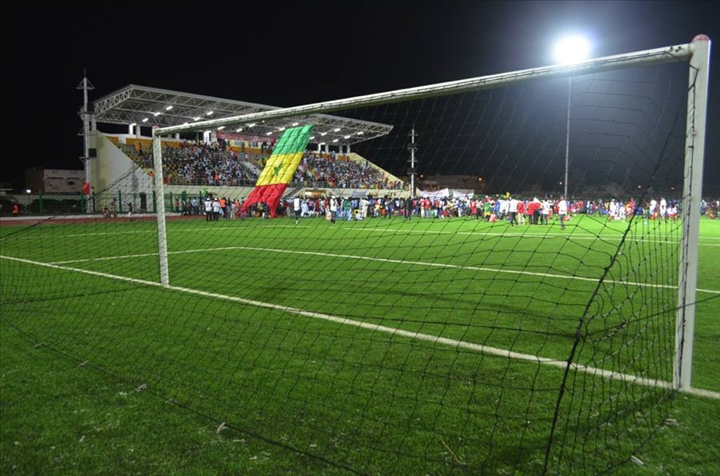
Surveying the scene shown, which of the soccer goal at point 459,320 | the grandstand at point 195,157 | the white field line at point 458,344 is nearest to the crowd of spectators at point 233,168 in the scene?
the grandstand at point 195,157

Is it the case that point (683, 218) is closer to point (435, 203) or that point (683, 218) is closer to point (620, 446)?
point (620, 446)

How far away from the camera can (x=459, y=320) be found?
572cm

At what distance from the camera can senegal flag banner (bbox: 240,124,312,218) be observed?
52.7 feet

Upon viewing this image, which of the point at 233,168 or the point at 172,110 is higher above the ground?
the point at 172,110


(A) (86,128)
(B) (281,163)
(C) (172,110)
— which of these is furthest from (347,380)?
(C) (172,110)

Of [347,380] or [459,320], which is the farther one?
[459,320]

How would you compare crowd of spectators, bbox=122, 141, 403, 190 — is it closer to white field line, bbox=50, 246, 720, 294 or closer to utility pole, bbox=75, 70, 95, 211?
utility pole, bbox=75, 70, 95, 211

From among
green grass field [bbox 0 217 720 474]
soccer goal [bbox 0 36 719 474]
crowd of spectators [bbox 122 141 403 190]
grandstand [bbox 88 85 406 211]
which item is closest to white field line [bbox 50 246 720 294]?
soccer goal [bbox 0 36 719 474]

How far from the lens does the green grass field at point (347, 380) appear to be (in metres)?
2.84

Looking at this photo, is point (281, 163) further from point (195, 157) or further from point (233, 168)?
point (233, 168)

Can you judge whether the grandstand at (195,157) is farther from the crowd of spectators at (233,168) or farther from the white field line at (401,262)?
the white field line at (401,262)

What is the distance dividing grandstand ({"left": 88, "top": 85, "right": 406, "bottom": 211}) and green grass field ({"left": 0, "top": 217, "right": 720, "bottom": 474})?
23.6 m

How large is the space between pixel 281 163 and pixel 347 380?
1621 cm

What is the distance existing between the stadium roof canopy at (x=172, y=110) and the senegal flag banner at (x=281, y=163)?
12549 mm
